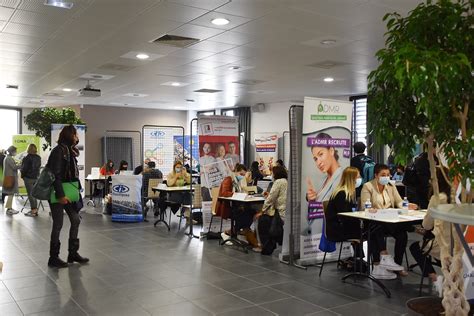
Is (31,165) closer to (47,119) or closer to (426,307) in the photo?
(47,119)

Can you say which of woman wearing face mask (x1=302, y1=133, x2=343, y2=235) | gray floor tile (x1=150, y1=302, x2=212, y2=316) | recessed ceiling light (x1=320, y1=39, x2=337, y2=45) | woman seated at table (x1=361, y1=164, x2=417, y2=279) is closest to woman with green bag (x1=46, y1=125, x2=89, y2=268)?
gray floor tile (x1=150, y1=302, x2=212, y2=316)

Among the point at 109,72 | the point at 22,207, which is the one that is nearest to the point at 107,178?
the point at 22,207

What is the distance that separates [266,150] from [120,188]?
5.67 metres

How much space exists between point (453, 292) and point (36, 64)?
7462mm

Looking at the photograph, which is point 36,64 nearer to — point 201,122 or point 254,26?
point 201,122

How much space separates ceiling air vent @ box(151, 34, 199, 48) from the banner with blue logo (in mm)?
3266

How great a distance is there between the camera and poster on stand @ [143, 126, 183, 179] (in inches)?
582

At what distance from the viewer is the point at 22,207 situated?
435 inches

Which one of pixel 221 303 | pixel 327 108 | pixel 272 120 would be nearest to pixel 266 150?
pixel 272 120

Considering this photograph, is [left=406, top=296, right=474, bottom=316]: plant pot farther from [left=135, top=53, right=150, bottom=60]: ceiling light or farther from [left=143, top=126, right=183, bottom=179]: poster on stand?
[left=143, top=126, right=183, bottom=179]: poster on stand

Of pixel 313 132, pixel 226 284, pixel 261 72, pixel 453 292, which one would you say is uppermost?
pixel 261 72

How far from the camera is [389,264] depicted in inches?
195

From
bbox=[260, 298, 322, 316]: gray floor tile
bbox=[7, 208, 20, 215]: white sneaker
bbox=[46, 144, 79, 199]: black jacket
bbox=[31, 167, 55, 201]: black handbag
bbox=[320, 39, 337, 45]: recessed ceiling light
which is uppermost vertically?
bbox=[320, 39, 337, 45]: recessed ceiling light

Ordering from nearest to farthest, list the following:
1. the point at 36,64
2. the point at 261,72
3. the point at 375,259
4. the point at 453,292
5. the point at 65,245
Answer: the point at 453,292 → the point at 375,259 → the point at 65,245 → the point at 36,64 → the point at 261,72
